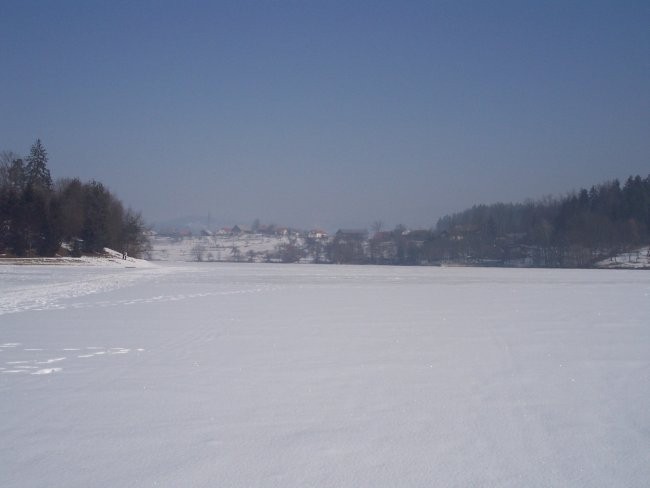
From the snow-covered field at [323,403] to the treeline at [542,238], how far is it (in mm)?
68991

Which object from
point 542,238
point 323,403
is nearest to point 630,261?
point 542,238

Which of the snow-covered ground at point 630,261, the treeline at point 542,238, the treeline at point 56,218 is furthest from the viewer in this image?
the treeline at point 542,238

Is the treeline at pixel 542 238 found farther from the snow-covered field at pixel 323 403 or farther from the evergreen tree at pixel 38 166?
the snow-covered field at pixel 323 403

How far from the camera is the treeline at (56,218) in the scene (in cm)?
5409

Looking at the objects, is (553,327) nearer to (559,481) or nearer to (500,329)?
(500,329)

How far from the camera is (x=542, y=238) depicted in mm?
84688

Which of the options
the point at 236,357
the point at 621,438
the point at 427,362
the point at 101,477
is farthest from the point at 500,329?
the point at 101,477

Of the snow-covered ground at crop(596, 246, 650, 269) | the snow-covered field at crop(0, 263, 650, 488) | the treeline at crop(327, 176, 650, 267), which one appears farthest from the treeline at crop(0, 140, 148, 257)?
the snow-covered ground at crop(596, 246, 650, 269)

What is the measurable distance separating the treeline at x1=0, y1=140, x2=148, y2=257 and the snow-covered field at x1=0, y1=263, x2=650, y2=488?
45360 mm

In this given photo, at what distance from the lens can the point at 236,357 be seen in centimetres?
911

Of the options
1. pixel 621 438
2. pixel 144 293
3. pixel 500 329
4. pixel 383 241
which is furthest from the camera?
pixel 383 241

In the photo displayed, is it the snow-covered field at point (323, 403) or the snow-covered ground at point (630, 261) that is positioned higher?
the snow-covered ground at point (630, 261)

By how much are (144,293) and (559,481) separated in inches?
731

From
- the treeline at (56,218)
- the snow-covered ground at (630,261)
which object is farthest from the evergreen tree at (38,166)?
the snow-covered ground at (630,261)
